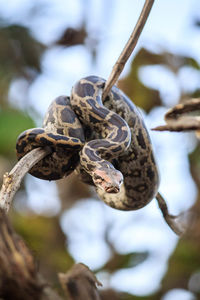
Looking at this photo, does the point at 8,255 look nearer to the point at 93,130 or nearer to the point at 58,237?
the point at 93,130

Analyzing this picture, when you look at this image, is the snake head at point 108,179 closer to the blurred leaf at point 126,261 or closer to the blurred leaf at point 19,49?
the blurred leaf at point 126,261

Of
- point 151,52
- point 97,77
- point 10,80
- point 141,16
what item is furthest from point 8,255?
point 10,80

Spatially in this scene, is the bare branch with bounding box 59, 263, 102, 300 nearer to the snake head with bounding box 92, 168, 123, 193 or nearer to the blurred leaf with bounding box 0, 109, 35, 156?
the snake head with bounding box 92, 168, 123, 193

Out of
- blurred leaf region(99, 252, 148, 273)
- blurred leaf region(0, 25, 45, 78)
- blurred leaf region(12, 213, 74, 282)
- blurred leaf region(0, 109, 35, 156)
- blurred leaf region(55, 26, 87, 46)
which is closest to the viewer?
blurred leaf region(99, 252, 148, 273)

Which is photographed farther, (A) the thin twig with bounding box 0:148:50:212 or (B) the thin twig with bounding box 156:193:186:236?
(B) the thin twig with bounding box 156:193:186:236

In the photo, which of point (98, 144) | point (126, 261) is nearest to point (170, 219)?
point (126, 261)

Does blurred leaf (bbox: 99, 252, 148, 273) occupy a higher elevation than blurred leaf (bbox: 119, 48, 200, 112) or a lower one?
lower

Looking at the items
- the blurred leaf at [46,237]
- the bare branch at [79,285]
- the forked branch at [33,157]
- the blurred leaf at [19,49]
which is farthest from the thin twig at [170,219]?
the blurred leaf at [19,49]

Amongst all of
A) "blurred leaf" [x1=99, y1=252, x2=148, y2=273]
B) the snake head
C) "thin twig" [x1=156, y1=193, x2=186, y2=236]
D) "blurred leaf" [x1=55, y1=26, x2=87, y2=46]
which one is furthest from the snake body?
"blurred leaf" [x1=55, y1=26, x2=87, y2=46]
